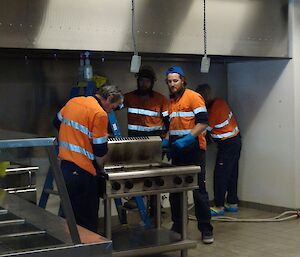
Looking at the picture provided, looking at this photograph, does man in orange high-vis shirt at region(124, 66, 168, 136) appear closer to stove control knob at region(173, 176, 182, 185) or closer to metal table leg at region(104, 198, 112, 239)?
stove control knob at region(173, 176, 182, 185)

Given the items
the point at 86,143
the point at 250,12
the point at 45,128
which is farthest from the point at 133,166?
the point at 250,12

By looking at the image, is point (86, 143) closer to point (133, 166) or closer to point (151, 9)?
point (133, 166)

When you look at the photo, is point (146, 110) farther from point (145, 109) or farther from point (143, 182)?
point (143, 182)

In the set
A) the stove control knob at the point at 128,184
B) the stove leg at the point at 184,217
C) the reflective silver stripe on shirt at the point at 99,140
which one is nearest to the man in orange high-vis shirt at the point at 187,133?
the stove leg at the point at 184,217

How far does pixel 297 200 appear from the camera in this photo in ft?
17.9

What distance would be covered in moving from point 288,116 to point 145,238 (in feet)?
7.75

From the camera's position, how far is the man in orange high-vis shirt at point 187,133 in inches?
167

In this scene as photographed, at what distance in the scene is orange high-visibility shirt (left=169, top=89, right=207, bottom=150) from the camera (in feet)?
14.0

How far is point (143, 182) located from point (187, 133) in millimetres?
Result: 787

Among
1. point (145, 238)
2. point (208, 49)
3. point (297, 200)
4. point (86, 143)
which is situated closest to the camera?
point (86, 143)

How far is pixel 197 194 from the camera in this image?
4340mm

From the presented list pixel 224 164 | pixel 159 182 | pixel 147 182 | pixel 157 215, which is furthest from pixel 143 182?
pixel 224 164

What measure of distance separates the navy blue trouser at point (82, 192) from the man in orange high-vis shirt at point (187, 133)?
2.79ft

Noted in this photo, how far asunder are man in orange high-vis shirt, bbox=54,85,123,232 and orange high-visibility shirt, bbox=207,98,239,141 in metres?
1.94
